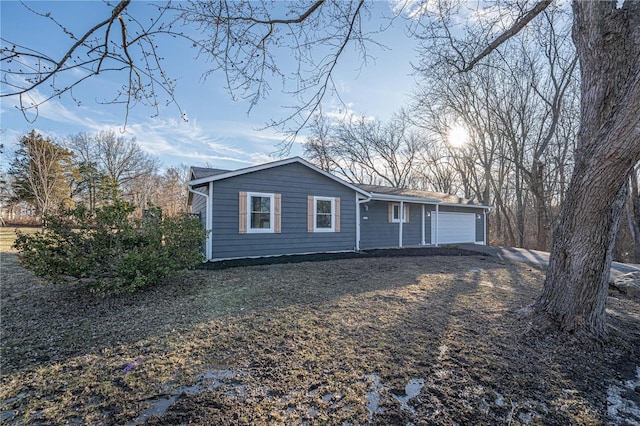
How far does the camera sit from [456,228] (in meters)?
14.5

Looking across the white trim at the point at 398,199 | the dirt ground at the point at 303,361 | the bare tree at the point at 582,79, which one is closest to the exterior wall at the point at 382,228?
the white trim at the point at 398,199

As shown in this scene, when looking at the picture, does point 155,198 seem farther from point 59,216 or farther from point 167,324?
point 167,324

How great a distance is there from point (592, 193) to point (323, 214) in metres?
7.56

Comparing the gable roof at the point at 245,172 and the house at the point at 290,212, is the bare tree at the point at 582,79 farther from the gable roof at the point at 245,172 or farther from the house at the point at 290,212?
the house at the point at 290,212

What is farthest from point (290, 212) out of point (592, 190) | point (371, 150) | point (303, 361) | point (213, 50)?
point (371, 150)

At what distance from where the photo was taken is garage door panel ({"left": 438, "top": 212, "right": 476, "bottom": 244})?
13914 mm

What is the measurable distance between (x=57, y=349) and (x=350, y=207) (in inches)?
340

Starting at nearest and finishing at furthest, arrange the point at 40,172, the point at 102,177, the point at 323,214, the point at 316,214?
the point at 316,214
the point at 323,214
the point at 40,172
the point at 102,177

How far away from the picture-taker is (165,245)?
4.69 m

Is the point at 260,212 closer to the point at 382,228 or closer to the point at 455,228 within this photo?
the point at 382,228

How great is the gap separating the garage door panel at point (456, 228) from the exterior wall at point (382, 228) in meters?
1.66

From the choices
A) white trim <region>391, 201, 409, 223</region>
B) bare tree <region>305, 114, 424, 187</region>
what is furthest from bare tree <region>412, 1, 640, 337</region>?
bare tree <region>305, 114, 424, 187</region>

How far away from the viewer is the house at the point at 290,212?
26.1 feet

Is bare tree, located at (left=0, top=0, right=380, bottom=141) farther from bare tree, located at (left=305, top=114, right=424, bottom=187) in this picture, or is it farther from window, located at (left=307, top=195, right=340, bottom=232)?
bare tree, located at (left=305, top=114, right=424, bottom=187)
